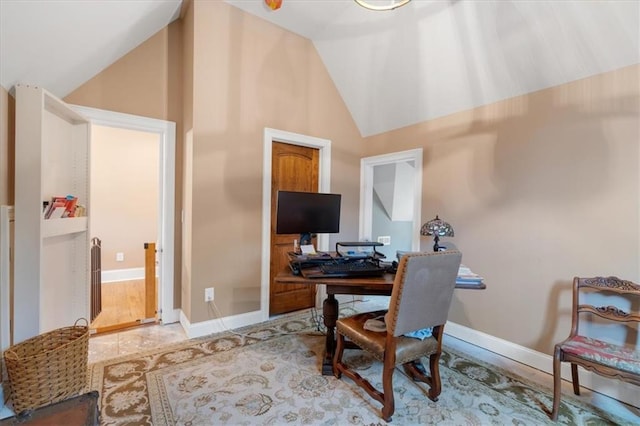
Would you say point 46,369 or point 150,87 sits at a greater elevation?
point 150,87

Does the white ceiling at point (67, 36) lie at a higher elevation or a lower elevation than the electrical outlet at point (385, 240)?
higher

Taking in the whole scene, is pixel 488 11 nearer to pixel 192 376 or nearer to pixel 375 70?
pixel 375 70

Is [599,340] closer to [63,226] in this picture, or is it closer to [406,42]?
[406,42]

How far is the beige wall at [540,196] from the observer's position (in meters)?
2.00

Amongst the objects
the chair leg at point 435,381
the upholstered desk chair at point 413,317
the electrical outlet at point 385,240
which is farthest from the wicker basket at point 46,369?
the electrical outlet at point 385,240

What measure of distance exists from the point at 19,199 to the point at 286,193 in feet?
5.82

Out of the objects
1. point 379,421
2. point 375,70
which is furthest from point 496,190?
point 379,421

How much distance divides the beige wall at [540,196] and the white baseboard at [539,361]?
7cm

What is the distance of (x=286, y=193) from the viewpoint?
2561mm

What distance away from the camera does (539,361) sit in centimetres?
231

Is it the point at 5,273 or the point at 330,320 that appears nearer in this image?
the point at 5,273

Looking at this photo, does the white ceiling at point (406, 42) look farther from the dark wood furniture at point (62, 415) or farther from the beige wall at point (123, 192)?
the beige wall at point (123, 192)

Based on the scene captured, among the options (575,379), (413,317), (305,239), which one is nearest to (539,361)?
(575,379)

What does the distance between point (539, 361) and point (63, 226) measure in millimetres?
3896
